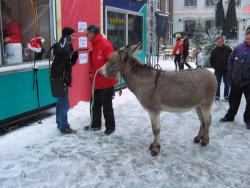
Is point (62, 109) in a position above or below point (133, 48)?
below

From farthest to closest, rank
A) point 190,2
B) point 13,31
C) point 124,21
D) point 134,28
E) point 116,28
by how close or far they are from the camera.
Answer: point 190,2
point 134,28
point 124,21
point 116,28
point 13,31

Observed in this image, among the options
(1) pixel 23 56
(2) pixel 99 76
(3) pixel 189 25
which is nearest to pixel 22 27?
(1) pixel 23 56

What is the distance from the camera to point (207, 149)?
532 cm

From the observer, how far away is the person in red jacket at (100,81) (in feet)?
18.7

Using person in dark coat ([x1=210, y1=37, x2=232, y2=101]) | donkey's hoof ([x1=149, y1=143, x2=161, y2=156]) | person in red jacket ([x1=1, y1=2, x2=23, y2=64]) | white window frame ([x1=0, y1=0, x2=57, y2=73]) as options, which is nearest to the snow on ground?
donkey's hoof ([x1=149, y1=143, x2=161, y2=156])

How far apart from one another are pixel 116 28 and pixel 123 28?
0.55 metres

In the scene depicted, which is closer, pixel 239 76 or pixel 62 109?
pixel 62 109

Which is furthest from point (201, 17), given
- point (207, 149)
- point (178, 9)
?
point (207, 149)

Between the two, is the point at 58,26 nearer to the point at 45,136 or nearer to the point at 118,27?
the point at 45,136

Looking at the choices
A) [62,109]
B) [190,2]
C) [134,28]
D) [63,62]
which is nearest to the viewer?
[63,62]

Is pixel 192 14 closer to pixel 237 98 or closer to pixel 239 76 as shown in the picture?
pixel 237 98

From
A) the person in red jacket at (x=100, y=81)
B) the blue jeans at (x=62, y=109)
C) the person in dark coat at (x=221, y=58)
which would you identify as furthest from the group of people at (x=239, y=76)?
the blue jeans at (x=62, y=109)

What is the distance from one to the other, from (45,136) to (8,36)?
209cm

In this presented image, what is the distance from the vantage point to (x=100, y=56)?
18.8 feet
